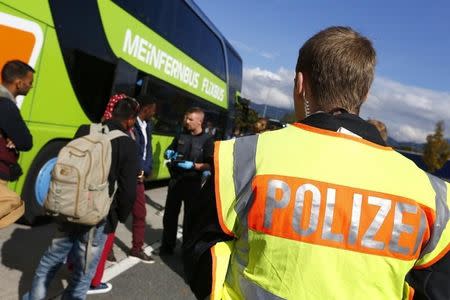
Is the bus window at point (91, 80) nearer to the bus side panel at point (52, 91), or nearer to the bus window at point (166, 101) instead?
the bus side panel at point (52, 91)

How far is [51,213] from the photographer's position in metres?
3.12

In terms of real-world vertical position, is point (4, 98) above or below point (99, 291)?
above

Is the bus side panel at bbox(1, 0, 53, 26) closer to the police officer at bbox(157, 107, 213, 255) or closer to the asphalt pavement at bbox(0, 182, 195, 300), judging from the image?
the police officer at bbox(157, 107, 213, 255)

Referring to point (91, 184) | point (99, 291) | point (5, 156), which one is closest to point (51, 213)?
point (91, 184)

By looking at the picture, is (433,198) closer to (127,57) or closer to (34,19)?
(34,19)

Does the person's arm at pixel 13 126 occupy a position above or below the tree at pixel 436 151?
below

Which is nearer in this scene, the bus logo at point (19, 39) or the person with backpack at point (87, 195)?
the person with backpack at point (87, 195)

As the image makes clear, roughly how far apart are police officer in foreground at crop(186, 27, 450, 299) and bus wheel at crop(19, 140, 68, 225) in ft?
15.5

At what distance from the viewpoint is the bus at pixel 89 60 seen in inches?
206

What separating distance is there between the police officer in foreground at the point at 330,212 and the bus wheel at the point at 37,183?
4.74 meters

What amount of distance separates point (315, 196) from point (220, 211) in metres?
0.29

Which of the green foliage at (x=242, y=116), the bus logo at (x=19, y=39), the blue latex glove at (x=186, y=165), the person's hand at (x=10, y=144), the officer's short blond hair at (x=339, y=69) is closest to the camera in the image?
the officer's short blond hair at (x=339, y=69)

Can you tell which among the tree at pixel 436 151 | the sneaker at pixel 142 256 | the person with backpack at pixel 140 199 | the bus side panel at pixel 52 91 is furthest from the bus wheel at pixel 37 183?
the tree at pixel 436 151

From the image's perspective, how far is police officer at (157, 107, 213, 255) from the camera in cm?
572
